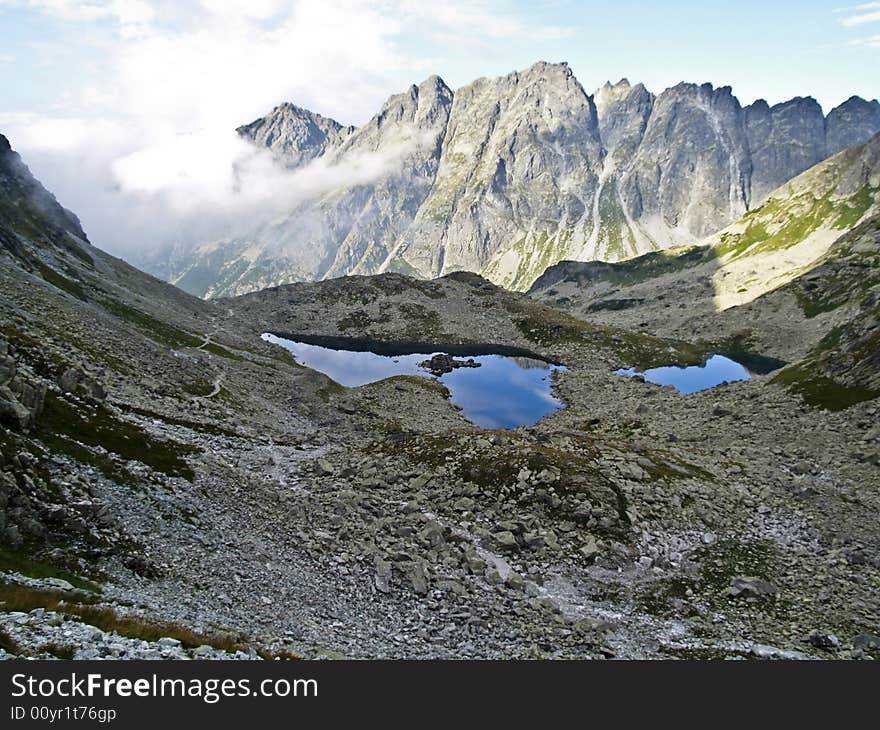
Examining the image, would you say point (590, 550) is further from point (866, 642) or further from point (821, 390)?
point (821, 390)

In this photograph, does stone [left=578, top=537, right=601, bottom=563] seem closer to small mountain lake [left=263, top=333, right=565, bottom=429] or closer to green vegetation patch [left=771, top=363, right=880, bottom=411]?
green vegetation patch [left=771, top=363, right=880, bottom=411]

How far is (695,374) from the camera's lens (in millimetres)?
123125

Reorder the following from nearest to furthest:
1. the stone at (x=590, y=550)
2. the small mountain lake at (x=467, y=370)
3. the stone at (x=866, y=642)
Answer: the stone at (x=866, y=642) → the stone at (x=590, y=550) → the small mountain lake at (x=467, y=370)

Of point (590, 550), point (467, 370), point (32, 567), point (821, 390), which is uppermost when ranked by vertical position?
point (467, 370)

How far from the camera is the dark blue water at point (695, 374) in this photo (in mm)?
114000

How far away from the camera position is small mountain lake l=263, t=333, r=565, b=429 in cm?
9588

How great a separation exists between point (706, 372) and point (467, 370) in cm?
5381

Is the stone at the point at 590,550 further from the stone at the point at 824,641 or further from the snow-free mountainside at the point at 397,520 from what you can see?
the stone at the point at 824,641

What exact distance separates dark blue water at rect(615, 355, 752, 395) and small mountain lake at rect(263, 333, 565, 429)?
2045 centimetres

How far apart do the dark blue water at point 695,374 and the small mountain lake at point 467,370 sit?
20.4m

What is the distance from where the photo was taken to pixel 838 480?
151 feet

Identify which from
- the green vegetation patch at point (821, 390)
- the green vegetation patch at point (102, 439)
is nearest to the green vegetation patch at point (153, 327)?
Answer: the green vegetation patch at point (102, 439)

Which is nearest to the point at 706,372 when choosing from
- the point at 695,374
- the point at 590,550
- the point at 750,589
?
the point at 695,374

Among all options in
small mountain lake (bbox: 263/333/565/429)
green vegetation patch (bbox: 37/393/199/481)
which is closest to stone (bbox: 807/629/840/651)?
green vegetation patch (bbox: 37/393/199/481)
